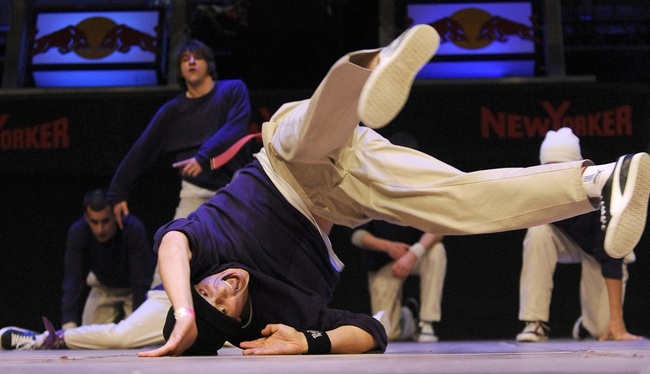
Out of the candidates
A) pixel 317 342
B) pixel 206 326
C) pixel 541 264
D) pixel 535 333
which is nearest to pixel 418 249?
pixel 541 264

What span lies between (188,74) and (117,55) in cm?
190

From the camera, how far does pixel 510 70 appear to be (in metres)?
5.50

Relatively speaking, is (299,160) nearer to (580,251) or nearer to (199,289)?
(199,289)

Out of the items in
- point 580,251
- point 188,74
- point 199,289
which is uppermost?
point 188,74

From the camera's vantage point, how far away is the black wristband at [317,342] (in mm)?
2268

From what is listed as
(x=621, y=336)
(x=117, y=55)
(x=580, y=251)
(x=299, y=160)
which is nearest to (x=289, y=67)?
(x=117, y=55)

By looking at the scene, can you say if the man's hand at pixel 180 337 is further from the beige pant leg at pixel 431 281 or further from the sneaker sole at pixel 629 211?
the beige pant leg at pixel 431 281

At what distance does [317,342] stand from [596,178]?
0.81m

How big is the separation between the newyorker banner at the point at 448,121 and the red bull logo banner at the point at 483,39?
0.65 metres

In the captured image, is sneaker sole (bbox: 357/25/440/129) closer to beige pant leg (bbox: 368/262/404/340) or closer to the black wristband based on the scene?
the black wristband

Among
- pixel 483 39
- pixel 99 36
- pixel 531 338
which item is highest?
pixel 99 36

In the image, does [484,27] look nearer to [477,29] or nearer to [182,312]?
[477,29]

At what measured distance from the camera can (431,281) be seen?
437 centimetres

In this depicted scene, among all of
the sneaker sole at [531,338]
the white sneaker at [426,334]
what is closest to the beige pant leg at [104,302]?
the white sneaker at [426,334]
